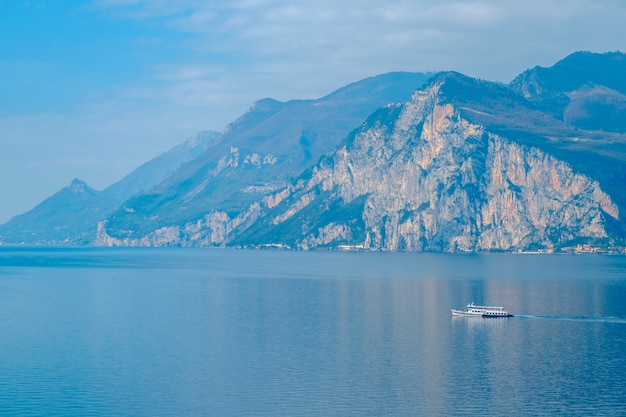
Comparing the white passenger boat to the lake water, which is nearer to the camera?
the lake water

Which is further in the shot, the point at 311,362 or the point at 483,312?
the point at 483,312

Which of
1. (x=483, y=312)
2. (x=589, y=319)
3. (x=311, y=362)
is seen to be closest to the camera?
(x=311, y=362)

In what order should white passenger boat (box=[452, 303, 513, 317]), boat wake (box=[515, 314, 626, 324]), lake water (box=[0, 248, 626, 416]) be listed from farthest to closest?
white passenger boat (box=[452, 303, 513, 317]) < boat wake (box=[515, 314, 626, 324]) < lake water (box=[0, 248, 626, 416])

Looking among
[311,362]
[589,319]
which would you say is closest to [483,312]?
[589,319]

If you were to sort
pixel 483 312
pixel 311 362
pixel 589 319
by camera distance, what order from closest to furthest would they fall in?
pixel 311 362, pixel 589 319, pixel 483 312

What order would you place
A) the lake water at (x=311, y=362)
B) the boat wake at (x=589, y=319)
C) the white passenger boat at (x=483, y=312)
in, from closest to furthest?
the lake water at (x=311, y=362)
the boat wake at (x=589, y=319)
the white passenger boat at (x=483, y=312)

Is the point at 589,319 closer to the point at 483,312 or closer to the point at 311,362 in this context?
the point at 483,312

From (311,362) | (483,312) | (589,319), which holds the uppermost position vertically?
(483,312)

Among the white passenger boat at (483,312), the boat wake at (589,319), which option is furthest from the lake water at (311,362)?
the white passenger boat at (483,312)

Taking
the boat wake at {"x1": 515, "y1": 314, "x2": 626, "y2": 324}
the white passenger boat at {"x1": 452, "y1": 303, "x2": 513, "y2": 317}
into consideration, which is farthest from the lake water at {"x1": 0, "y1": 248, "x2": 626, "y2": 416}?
the white passenger boat at {"x1": 452, "y1": 303, "x2": 513, "y2": 317}

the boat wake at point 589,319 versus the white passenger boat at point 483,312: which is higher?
the white passenger boat at point 483,312

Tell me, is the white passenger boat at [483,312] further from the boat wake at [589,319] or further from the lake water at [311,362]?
the boat wake at [589,319]

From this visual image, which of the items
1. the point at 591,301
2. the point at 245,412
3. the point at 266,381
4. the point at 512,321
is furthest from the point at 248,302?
the point at 245,412

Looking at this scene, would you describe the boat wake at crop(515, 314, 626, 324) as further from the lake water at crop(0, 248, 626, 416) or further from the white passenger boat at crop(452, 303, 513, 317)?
the white passenger boat at crop(452, 303, 513, 317)
